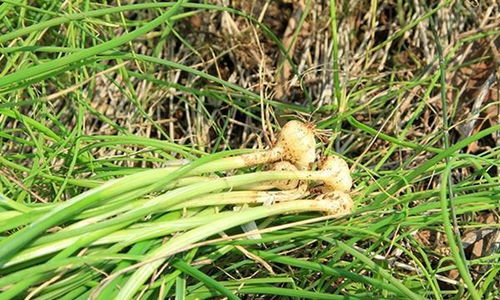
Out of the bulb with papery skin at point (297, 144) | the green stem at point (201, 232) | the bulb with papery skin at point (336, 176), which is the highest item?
the bulb with papery skin at point (297, 144)

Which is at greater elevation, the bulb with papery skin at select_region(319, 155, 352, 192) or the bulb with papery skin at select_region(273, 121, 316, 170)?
the bulb with papery skin at select_region(273, 121, 316, 170)

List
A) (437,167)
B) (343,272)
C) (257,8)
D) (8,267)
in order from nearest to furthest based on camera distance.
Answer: (8,267), (343,272), (437,167), (257,8)

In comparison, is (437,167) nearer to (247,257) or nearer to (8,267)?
(247,257)

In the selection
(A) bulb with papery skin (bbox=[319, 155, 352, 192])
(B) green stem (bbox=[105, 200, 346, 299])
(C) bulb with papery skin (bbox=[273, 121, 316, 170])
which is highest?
(C) bulb with papery skin (bbox=[273, 121, 316, 170])

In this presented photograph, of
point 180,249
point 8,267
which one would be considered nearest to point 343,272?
point 180,249

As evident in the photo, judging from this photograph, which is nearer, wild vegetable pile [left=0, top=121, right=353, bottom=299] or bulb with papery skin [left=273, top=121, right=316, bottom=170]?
wild vegetable pile [left=0, top=121, right=353, bottom=299]

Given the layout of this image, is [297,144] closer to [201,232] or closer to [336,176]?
[336,176]

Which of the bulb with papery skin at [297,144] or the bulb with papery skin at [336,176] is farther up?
the bulb with papery skin at [297,144]

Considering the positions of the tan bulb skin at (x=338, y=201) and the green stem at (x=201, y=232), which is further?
the tan bulb skin at (x=338, y=201)
